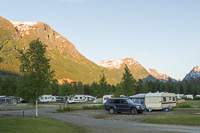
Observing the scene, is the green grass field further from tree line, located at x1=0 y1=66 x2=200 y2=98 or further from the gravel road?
tree line, located at x1=0 y1=66 x2=200 y2=98

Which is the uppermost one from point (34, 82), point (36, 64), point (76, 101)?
point (36, 64)

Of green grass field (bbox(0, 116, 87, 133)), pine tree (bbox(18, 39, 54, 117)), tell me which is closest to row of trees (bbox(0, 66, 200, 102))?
pine tree (bbox(18, 39, 54, 117))

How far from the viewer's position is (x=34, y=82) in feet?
78.2

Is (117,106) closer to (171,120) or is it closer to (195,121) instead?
(171,120)

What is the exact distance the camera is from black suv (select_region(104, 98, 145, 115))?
28844 millimetres

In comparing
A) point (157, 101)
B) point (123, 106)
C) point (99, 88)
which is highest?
point (99, 88)

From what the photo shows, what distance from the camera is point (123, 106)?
29.8 m

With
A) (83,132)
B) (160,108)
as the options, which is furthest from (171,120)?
(160,108)

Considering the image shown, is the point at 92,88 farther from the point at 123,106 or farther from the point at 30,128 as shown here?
the point at 30,128

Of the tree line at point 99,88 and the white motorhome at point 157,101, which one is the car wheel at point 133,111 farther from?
the tree line at point 99,88

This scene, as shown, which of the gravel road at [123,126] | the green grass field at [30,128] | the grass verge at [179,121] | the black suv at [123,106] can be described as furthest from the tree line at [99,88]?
the grass verge at [179,121]

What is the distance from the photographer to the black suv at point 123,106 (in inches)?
1136

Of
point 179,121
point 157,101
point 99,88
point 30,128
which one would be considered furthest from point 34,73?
point 99,88

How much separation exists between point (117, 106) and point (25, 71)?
13.0 metres
